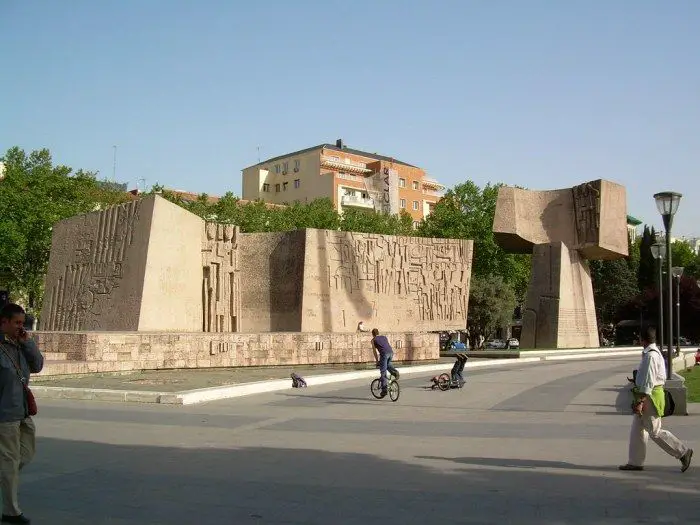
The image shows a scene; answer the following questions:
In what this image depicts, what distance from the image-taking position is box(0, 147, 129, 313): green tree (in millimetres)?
37906

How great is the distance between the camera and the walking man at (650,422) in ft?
22.8

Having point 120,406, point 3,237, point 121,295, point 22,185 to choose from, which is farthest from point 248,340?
point 22,185

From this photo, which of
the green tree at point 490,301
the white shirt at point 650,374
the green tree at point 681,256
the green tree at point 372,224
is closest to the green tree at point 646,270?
the green tree at point 681,256

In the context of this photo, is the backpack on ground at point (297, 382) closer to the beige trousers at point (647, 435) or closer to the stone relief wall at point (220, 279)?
the stone relief wall at point (220, 279)

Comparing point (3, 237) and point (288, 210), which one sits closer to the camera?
point (3, 237)

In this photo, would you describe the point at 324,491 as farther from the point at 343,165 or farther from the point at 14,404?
the point at 343,165

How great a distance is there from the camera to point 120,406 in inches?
492

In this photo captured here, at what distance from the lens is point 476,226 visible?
5372 centimetres

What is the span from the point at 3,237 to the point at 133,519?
114ft

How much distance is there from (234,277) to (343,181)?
4992 centimetres

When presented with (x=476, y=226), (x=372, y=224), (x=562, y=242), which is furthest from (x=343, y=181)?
(x=562, y=242)

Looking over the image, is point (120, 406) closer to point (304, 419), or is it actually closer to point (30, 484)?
point (304, 419)

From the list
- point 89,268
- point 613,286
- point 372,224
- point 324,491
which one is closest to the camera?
point 324,491

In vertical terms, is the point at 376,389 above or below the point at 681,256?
below
